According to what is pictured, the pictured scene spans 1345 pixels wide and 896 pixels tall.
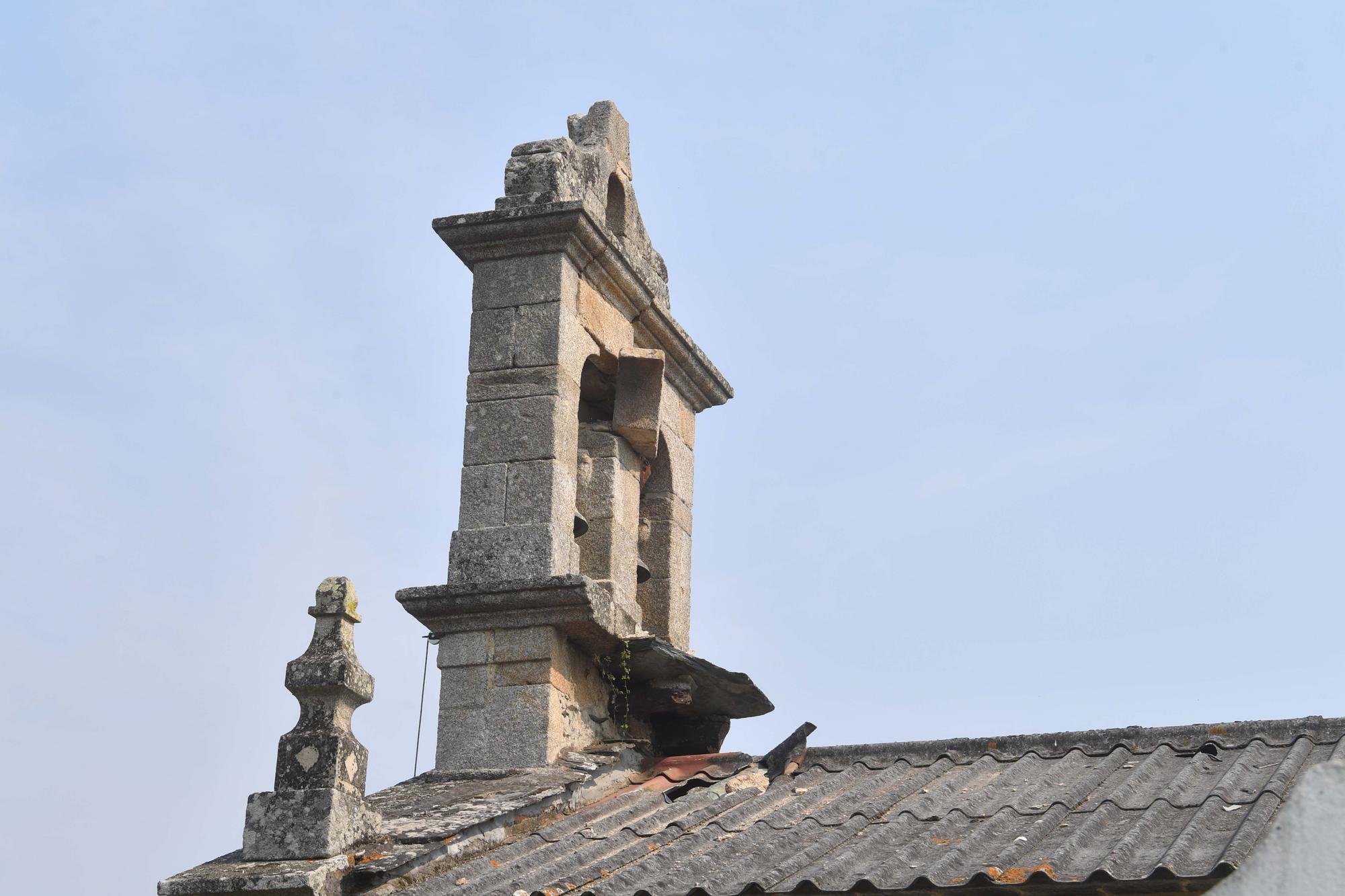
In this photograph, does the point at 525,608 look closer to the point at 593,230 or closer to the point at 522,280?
the point at 522,280

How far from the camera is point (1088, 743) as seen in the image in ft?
23.3

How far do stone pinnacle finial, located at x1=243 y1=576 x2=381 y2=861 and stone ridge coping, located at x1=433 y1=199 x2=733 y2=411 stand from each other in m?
2.22

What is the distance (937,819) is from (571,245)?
354 centimetres

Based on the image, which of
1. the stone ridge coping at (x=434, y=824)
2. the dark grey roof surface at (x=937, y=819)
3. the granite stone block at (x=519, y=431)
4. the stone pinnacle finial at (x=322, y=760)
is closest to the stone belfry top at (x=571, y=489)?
the granite stone block at (x=519, y=431)

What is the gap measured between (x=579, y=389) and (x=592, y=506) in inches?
22.7

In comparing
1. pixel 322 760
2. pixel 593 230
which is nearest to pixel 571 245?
pixel 593 230

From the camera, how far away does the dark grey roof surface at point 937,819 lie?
529cm

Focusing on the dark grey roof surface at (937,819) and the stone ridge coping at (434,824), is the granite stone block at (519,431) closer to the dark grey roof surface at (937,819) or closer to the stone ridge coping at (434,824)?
the stone ridge coping at (434,824)

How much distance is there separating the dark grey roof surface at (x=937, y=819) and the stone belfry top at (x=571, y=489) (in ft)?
1.98

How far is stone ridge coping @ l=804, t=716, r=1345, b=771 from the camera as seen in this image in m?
6.68

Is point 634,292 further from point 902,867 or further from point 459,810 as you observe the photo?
point 902,867

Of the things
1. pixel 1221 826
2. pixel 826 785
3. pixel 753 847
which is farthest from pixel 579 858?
pixel 1221 826

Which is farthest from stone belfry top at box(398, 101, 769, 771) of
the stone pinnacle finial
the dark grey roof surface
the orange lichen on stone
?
the orange lichen on stone

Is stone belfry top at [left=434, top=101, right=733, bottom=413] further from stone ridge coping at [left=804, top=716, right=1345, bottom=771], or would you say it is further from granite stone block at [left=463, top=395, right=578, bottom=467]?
stone ridge coping at [left=804, top=716, right=1345, bottom=771]
